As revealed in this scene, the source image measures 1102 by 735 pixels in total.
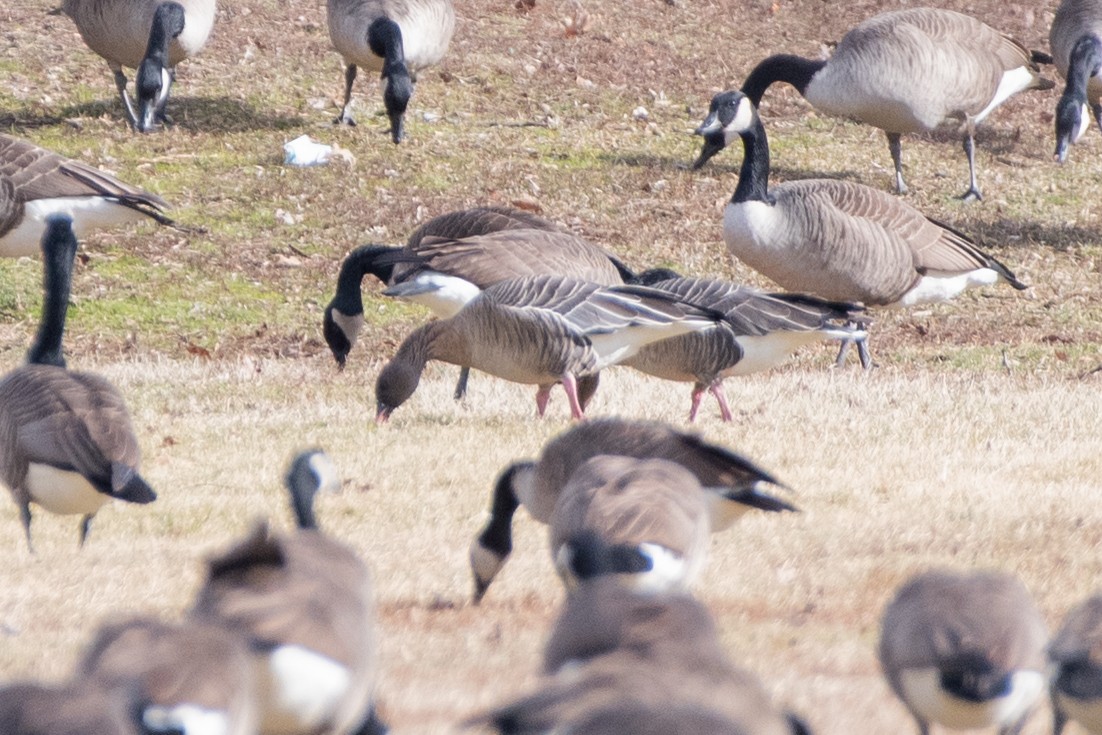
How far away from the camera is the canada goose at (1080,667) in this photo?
3.39 m

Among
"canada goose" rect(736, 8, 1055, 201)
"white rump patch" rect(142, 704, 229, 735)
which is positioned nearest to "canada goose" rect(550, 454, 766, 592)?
"white rump patch" rect(142, 704, 229, 735)

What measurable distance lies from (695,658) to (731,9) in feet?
60.8

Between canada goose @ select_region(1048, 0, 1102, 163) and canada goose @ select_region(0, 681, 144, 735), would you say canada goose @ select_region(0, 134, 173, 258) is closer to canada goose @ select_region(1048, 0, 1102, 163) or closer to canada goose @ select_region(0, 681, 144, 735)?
canada goose @ select_region(0, 681, 144, 735)

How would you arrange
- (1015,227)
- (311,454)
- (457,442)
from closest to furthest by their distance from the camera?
(311,454)
(457,442)
(1015,227)

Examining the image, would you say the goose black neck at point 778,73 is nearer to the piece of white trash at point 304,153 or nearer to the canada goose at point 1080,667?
the piece of white trash at point 304,153

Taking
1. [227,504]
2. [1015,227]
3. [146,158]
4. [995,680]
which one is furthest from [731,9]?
[995,680]

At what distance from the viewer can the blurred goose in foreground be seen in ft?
8.71

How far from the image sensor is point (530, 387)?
1020 centimetres

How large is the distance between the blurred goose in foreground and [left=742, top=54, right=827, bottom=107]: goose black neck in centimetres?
1246

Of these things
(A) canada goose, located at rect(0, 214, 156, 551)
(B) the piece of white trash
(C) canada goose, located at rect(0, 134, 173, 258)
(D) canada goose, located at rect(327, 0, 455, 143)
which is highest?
(A) canada goose, located at rect(0, 214, 156, 551)

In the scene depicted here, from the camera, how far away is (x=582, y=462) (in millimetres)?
5219

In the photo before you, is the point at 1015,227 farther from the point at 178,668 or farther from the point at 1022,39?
the point at 178,668

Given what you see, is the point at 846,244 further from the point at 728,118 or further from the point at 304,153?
the point at 304,153

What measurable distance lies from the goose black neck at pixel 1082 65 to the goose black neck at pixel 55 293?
11.2 m
